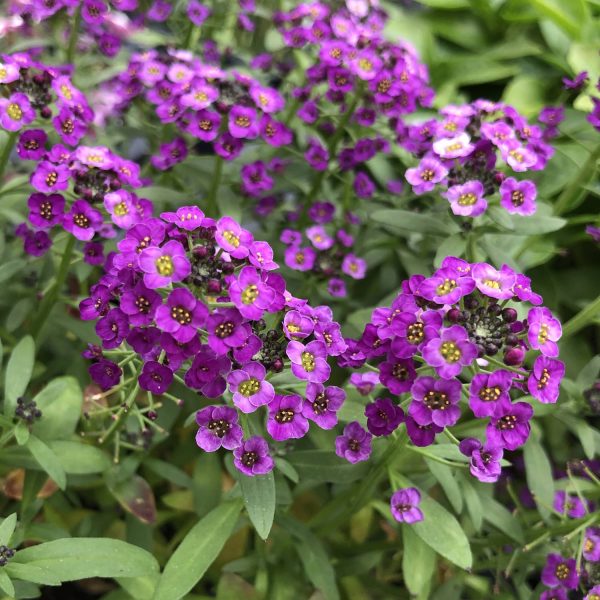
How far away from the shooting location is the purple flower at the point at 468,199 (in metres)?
2.33

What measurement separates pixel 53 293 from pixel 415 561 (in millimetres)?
1508

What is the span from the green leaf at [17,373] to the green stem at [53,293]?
281 mm

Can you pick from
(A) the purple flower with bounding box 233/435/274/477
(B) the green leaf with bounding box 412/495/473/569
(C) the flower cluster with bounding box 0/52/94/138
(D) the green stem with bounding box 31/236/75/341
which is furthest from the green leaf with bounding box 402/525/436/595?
(C) the flower cluster with bounding box 0/52/94/138

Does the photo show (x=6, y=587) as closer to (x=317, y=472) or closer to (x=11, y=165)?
(x=317, y=472)

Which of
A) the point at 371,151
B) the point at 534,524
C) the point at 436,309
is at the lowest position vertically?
the point at 534,524

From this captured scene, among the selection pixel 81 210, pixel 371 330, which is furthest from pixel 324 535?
pixel 81 210

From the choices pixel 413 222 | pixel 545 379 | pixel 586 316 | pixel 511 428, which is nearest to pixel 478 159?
pixel 413 222

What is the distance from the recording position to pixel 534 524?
9.01 ft

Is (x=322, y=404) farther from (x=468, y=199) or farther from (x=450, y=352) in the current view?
(x=468, y=199)

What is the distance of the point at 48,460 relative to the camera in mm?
2125

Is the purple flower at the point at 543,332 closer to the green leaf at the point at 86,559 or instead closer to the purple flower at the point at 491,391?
the purple flower at the point at 491,391

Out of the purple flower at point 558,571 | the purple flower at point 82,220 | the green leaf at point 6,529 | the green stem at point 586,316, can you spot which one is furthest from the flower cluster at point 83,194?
the purple flower at point 558,571

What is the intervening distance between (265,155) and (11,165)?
1267 millimetres

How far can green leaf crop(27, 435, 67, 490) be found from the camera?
6.89ft
